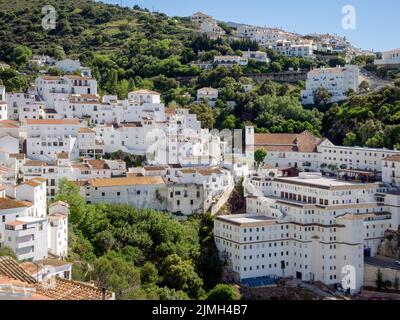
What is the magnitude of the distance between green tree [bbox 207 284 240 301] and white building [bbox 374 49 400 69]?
1292 inches

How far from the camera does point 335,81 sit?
156ft

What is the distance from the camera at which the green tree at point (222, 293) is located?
74.5 ft

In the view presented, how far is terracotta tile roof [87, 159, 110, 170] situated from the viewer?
28.4 m

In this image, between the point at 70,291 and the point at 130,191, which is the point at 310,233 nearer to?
the point at 130,191

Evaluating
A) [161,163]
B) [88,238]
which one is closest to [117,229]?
[88,238]

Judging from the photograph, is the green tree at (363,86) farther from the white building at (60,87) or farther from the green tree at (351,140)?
the white building at (60,87)

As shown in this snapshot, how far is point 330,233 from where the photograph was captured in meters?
25.9

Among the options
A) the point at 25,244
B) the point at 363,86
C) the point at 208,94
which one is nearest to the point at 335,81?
the point at 363,86

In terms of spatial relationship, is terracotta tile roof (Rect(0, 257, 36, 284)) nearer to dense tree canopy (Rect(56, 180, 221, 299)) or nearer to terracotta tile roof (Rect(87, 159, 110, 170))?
dense tree canopy (Rect(56, 180, 221, 299))

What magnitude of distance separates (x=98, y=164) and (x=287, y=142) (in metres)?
12.0

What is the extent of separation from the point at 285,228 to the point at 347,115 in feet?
55.2

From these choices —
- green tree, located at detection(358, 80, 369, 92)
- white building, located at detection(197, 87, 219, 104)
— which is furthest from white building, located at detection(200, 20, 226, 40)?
green tree, located at detection(358, 80, 369, 92)

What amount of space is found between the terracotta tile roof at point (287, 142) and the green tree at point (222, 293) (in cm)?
1330

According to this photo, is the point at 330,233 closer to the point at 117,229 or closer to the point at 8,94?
the point at 117,229
